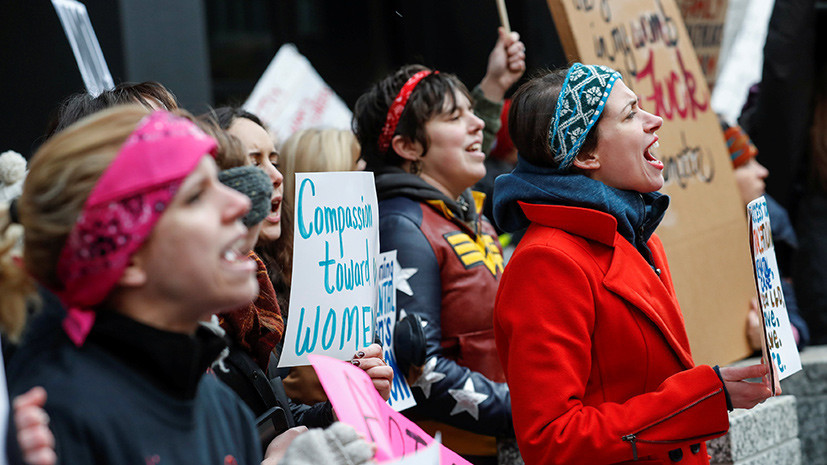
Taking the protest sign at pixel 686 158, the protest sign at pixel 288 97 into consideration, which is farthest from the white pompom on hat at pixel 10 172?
the protest sign at pixel 288 97

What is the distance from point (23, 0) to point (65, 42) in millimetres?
311

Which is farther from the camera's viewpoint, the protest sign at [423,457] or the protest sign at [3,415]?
the protest sign at [423,457]

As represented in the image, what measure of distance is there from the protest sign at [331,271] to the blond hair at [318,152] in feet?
2.82

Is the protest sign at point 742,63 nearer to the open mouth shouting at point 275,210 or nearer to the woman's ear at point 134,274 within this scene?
the open mouth shouting at point 275,210

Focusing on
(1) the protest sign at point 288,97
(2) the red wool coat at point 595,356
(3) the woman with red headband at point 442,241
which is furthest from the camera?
(1) the protest sign at point 288,97

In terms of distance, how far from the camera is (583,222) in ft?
8.45

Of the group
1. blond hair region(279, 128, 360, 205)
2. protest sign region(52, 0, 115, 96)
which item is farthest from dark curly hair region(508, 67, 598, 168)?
protest sign region(52, 0, 115, 96)

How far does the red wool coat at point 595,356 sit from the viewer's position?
239 cm

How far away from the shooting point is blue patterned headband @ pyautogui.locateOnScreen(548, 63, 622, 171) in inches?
105

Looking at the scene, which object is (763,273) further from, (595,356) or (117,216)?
(117,216)

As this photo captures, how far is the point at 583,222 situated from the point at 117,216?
56.3 inches

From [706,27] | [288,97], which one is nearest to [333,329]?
[288,97]

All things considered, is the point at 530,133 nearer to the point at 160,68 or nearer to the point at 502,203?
the point at 502,203

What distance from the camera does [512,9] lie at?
6.75m
